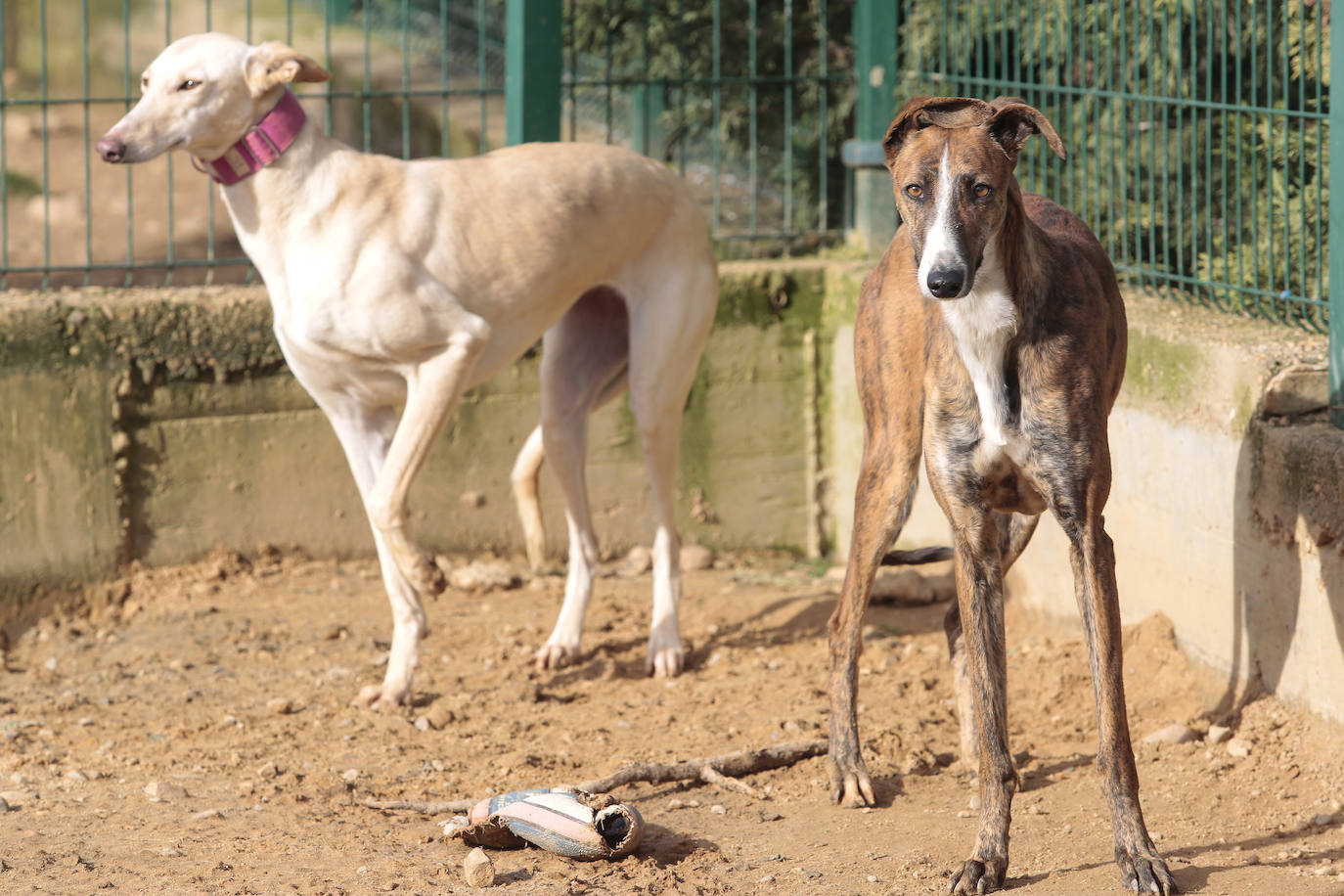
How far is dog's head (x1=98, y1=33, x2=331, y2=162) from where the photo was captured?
15.4 feet

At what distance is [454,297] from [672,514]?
1250 millimetres

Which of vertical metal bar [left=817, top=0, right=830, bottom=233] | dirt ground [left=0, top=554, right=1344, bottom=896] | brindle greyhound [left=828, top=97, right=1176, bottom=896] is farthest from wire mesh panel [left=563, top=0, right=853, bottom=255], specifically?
brindle greyhound [left=828, top=97, right=1176, bottom=896]

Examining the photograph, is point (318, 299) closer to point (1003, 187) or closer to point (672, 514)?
point (672, 514)

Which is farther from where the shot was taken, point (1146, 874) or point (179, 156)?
point (179, 156)

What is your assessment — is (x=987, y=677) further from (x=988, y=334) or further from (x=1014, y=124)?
(x=1014, y=124)

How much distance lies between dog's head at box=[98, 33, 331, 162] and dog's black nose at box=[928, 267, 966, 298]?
8.35ft

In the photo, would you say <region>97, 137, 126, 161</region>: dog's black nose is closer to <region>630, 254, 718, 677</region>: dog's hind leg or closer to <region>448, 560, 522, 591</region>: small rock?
<region>630, 254, 718, 677</region>: dog's hind leg

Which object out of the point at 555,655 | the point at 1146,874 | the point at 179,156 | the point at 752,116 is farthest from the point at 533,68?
the point at 179,156

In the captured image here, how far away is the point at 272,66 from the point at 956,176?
8.36 ft

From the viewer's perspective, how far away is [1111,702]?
340cm

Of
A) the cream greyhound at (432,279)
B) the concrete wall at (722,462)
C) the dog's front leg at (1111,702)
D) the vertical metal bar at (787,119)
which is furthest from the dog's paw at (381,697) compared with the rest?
the vertical metal bar at (787,119)

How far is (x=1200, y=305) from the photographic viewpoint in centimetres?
524

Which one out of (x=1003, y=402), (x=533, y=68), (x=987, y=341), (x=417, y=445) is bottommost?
(x=417, y=445)

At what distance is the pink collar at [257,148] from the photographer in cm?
486
